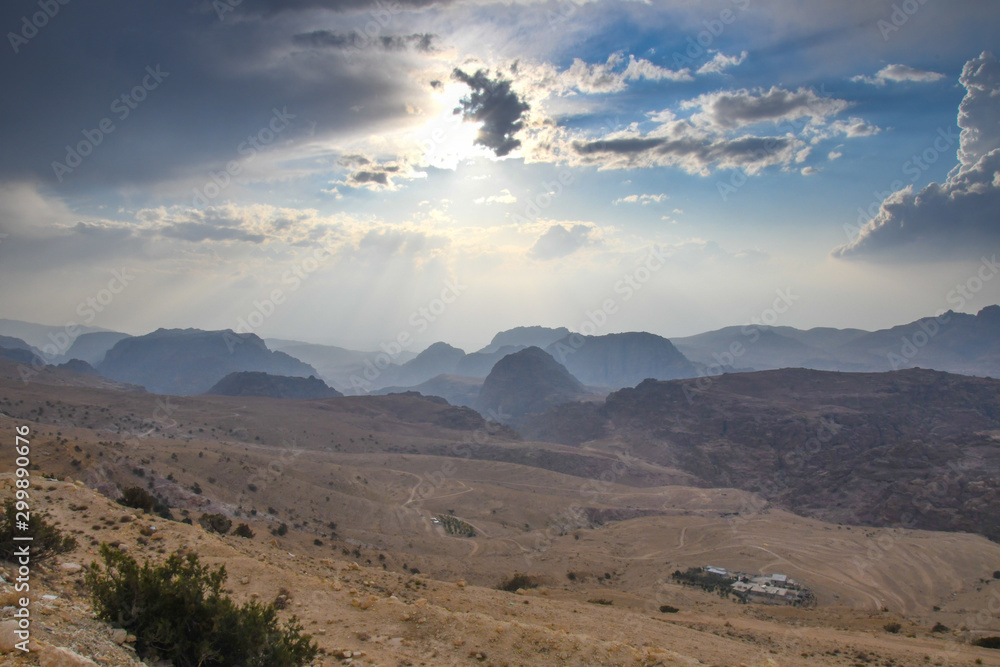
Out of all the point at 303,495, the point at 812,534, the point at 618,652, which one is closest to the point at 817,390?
the point at 812,534

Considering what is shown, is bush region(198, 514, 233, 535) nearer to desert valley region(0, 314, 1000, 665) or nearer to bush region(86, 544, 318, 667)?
desert valley region(0, 314, 1000, 665)

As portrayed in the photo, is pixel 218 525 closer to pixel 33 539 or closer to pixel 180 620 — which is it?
pixel 33 539

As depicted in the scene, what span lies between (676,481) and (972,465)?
43820 mm

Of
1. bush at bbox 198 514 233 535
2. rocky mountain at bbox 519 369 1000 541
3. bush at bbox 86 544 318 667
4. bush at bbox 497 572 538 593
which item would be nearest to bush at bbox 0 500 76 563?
bush at bbox 86 544 318 667

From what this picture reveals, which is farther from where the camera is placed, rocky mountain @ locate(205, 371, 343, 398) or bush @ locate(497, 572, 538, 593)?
rocky mountain @ locate(205, 371, 343, 398)

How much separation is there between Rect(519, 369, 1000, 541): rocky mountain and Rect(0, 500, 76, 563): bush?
85.7 metres

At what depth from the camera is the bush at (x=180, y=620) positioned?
27.3 feet

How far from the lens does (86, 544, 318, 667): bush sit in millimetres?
8336

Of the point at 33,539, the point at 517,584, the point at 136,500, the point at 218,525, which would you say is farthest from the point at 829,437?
the point at 33,539

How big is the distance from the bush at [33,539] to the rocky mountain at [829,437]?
85.7 meters

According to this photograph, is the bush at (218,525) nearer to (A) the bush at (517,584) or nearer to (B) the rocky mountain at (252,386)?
(A) the bush at (517,584)

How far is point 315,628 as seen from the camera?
Answer: 1354 cm

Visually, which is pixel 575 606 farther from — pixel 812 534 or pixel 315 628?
pixel 812 534

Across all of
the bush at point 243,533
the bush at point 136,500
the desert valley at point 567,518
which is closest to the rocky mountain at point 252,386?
the desert valley at point 567,518
